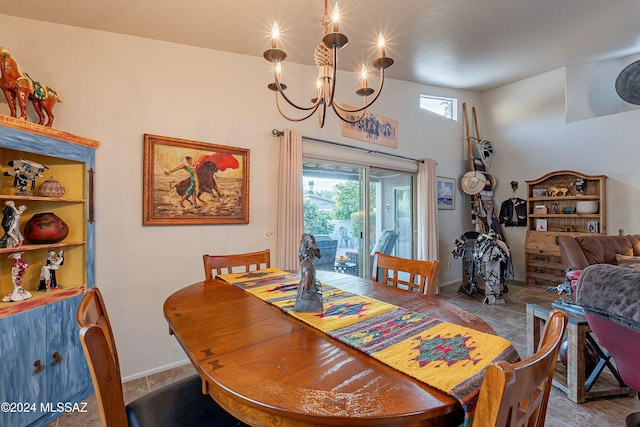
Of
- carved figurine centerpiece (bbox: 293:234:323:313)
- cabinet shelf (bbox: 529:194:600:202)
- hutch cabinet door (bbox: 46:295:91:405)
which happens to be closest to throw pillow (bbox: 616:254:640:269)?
cabinet shelf (bbox: 529:194:600:202)

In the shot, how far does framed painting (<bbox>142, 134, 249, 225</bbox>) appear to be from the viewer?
2.28 m

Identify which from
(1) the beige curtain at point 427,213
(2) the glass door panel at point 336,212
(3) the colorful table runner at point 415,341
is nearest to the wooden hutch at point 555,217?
(1) the beige curtain at point 427,213

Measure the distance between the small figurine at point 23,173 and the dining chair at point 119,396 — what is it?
4.18 feet

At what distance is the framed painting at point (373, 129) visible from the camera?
351cm

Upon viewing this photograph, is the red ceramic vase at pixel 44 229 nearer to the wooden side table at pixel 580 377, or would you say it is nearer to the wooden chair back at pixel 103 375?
the wooden chair back at pixel 103 375

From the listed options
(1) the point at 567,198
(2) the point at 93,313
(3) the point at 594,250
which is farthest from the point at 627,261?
(2) the point at 93,313

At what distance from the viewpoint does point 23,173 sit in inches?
67.5

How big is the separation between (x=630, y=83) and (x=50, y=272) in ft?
22.6

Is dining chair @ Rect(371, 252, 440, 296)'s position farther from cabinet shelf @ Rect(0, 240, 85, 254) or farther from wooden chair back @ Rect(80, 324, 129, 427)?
cabinet shelf @ Rect(0, 240, 85, 254)

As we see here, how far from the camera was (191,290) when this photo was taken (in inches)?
60.5

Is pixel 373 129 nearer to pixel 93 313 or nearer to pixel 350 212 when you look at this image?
pixel 350 212

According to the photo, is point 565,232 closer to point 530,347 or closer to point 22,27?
point 530,347

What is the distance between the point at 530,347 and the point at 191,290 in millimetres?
2570

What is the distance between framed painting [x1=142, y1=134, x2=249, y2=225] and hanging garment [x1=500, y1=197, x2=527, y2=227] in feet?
15.9
